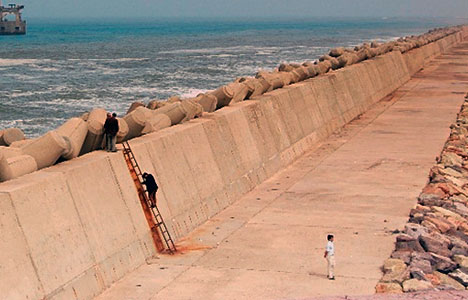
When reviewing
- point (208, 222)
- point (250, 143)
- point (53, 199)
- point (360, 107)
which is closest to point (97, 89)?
point (360, 107)

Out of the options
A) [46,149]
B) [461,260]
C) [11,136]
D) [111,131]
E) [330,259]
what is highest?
[46,149]

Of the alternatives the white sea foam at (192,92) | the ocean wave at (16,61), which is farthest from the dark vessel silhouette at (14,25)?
the white sea foam at (192,92)

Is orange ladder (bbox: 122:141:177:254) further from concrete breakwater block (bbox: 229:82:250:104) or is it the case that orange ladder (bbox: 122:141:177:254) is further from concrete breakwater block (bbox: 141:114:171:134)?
concrete breakwater block (bbox: 229:82:250:104)

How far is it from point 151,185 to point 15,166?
239 cm

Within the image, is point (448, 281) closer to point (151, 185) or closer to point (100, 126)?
point (151, 185)

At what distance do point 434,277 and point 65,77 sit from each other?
45778 mm

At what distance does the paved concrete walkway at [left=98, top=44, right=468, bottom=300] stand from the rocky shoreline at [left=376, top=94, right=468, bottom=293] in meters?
0.25

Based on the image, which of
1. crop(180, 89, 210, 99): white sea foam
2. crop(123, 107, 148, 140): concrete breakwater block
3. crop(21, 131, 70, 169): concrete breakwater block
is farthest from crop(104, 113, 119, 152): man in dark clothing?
crop(180, 89, 210, 99): white sea foam

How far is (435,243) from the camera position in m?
14.0

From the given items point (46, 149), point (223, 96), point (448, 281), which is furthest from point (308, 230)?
point (223, 96)

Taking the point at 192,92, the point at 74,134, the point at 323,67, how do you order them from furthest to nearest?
1. the point at 192,92
2. the point at 323,67
3. the point at 74,134

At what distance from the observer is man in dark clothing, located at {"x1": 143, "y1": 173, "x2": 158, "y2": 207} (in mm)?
14016

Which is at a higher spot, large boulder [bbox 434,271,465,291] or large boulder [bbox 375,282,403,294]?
large boulder [bbox 375,282,403,294]

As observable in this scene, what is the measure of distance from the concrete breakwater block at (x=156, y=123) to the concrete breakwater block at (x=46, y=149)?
10.2 feet
